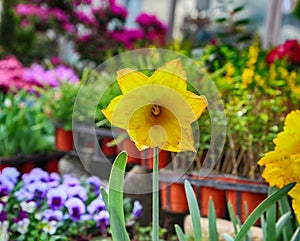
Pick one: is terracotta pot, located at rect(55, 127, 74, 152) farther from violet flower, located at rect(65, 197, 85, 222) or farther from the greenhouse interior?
violet flower, located at rect(65, 197, 85, 222)

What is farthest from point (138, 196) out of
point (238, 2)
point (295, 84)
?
point (238, 2)

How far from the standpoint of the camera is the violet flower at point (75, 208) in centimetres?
174

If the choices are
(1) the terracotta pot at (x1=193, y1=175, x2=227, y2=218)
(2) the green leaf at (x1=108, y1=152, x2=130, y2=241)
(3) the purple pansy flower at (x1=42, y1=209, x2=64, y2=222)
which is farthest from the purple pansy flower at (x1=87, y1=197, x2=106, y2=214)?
(2) the green leaf at (x1=108, y1=152, x2=130, y2=241)

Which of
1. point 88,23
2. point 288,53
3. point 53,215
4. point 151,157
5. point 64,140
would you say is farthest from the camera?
point 88,23

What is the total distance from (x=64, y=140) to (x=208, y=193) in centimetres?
103

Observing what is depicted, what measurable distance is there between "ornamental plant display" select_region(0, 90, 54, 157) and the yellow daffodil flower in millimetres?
1953

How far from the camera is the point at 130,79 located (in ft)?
2.90

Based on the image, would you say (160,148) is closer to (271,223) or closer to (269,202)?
(269,202)

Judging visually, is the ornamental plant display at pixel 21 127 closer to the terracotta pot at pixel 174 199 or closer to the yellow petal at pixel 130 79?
the terracotta pot at pixel 174 199

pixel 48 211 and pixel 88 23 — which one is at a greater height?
pixel 88 23

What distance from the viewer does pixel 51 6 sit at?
209 inches

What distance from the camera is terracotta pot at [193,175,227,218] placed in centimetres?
186

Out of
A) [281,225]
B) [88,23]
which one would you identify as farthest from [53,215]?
[88,23]

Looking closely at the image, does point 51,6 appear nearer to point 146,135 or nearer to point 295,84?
point 295,84
